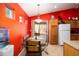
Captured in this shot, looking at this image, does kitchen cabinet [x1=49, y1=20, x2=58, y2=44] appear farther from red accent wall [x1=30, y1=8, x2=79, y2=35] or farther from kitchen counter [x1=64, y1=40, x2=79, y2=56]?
kitchen counter [x1=64, y1=40, x2=79, y2=56]

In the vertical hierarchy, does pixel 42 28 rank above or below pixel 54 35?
above

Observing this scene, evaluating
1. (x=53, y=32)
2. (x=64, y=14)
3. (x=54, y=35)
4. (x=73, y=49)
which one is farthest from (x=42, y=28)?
(x=73, y=49)

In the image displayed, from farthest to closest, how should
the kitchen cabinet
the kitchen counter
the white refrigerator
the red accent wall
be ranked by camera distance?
the red accent wall < the kitchen cabinet < the white refrigerator < the kitchen counter

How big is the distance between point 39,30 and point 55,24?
4.31ft

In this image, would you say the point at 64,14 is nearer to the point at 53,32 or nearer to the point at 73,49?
the point at 53,32

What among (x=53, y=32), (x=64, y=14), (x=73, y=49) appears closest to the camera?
(x=73, y=49)

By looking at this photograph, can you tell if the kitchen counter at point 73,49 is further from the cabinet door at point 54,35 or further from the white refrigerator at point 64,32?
the cabinet door at point 54,35

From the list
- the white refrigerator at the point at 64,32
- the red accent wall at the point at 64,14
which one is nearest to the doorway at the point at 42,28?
the red accent wall at the point at 64,14

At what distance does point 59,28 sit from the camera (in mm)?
8922

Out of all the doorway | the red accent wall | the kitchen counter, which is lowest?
the kitchen counter

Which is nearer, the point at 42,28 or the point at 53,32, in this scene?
the point at 53,32

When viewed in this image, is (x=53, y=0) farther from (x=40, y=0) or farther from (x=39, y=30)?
(x=39, y=30)

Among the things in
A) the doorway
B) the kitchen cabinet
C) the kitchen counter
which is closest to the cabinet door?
the kitchen cabinet

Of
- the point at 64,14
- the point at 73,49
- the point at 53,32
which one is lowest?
the point at 73,49
